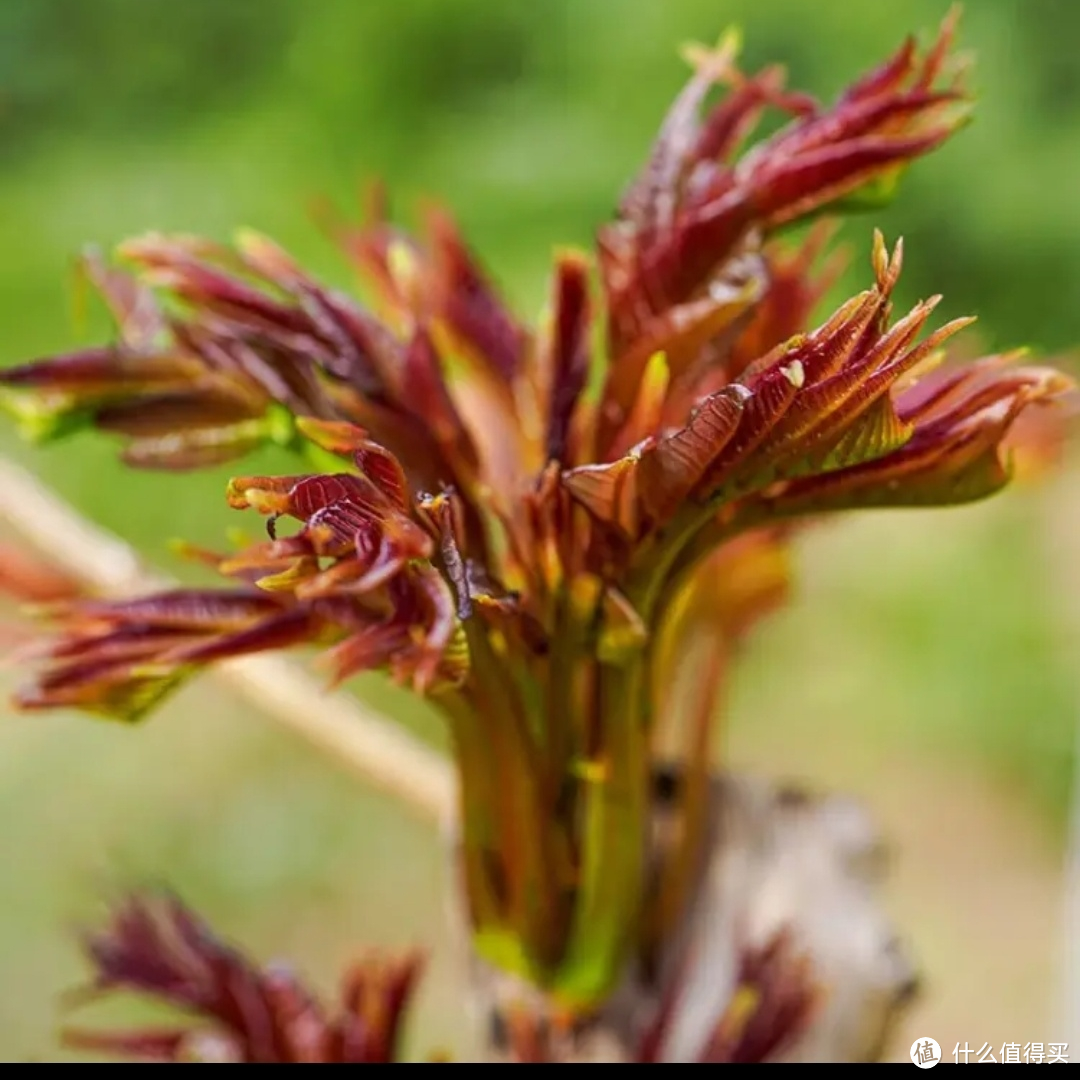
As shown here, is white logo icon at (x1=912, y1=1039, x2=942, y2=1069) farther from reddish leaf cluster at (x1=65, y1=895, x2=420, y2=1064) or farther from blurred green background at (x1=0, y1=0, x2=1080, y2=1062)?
blurred green background at (x1=0, y1=0, x2=1080, y2=1062)

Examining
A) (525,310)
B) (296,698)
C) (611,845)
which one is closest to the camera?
(611,845)

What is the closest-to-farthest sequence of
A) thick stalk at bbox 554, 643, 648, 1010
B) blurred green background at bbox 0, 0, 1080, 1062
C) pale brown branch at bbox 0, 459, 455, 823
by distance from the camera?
thick stalk at bbox 554, 643, 648, 1010, pale brown branch at bbox 0, 459, 455, 823, blurred green background at bbox 0, 0, 1080, 1062

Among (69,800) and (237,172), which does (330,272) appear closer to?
(237,172)

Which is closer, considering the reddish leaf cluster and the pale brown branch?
the reddish leaf cluster

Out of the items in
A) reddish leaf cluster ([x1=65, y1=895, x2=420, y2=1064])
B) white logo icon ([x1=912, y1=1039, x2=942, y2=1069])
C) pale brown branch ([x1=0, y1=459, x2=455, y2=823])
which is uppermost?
pale brown branch ([x1=0, y1=459, x2=455, y2=823])

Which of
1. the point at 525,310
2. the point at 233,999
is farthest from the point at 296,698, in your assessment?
the point at 525,310

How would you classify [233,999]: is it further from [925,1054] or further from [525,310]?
[525,310]

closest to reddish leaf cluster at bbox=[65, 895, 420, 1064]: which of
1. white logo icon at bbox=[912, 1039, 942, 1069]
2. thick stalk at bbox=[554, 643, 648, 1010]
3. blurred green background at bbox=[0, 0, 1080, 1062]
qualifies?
thick stalk at bbox=[554, 643, 648, 1010]

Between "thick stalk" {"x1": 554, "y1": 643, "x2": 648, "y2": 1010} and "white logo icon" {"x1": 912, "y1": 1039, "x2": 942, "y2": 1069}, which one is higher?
"thick stalk" {"x1": 554, "y1": 643, "x2": 648, "y2": 1010}
